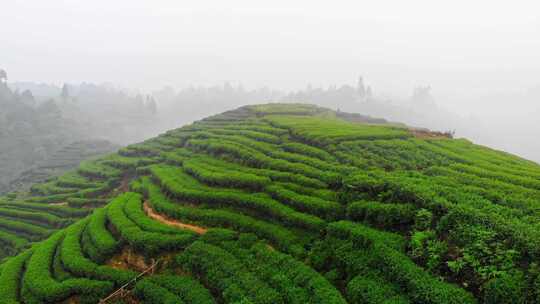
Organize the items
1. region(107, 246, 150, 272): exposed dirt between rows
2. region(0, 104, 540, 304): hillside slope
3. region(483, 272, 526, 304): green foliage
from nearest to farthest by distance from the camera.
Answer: region(483, 272, 526, 304): green foliage < region(0, 104, 540, 304): hillside slope < region(107, 246, 150, 272): exposed dirt between rows

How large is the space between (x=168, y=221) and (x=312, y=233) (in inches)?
298

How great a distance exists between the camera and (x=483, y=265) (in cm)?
Result: 859

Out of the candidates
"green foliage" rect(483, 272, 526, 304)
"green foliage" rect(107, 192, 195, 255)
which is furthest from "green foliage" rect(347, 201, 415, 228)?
"green foliage" rect(107, 192, 195, 255)

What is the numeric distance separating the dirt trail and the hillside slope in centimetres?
10

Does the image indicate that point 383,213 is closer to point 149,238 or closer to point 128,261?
point 149,238

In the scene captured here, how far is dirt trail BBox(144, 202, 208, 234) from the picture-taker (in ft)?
47.8

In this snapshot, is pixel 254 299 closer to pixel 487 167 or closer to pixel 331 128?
pixel 487 167

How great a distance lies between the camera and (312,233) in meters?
12.7

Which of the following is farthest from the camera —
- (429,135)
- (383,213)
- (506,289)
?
(429,135)

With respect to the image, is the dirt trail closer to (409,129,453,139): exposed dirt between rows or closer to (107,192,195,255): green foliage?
(107,192,195,255): green foliage

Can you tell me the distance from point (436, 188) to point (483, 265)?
4.07 m

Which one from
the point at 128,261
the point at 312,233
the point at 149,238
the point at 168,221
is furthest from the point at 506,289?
the point at 168,221

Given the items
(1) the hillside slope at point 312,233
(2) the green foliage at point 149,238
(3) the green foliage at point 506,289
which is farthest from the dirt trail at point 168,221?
(3) the green foliage at point 506,289

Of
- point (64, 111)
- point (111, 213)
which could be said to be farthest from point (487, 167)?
point (64, 111)
